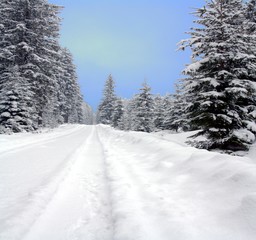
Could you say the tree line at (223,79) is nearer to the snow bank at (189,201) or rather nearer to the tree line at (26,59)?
the snow bank at (189,201)

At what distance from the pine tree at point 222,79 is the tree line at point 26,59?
1231 centimetres

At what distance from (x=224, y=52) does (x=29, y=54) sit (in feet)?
52.5

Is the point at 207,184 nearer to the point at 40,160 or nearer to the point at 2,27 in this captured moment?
the point at 40,160

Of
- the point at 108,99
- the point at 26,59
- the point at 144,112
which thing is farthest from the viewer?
the point at 108,99

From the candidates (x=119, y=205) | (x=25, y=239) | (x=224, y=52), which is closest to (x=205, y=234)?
(x=119, y=205)

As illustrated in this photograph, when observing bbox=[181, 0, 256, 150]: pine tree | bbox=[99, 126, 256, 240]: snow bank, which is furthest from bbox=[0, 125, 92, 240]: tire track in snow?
bbox=[181, 0, 256, 150]: pine tree

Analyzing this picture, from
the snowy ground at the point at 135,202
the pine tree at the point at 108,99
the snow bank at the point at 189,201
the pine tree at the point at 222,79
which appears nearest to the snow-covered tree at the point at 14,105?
the snowy ground at the point at 135,202

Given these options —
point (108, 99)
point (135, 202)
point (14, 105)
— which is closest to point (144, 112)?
point (14, 105)

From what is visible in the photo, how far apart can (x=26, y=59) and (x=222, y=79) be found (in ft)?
54.9

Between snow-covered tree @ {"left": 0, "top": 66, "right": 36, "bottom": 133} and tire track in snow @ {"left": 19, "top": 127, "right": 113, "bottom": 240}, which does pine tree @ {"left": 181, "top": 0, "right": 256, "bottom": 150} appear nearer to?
tire track in snow @ {"left": 19, "top": 127, "right": 113, "bottom": 240}

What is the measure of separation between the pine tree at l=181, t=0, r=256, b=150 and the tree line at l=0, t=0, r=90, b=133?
12314mm

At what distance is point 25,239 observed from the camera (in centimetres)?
218

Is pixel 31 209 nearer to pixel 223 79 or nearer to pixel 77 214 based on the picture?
pixel 77 214

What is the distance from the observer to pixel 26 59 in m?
18.1
